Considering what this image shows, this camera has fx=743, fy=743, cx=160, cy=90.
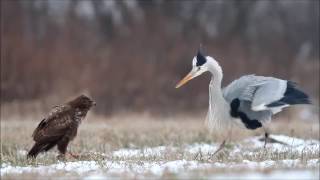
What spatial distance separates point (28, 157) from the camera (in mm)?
9016

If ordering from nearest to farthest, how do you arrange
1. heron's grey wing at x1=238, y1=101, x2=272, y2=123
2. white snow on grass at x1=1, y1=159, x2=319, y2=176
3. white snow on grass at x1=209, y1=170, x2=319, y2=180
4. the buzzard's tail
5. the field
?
white snow on grass at x1=209, y1=170, x2=319, y2=180 < the field < white snow on grass at x1=1, y1=159, x2=319, y2=176 < the buzzard's tail < heron's grey wing at x1=238, y1=101, x2=272, y2=123

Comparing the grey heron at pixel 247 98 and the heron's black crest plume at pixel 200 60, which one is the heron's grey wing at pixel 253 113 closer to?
the grey heron at pixel 247 98

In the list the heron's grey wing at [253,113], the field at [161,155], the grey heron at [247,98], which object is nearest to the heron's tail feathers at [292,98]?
the grey heron at [247,98]

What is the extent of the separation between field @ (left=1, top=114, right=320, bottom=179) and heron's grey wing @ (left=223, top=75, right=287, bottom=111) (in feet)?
2.09

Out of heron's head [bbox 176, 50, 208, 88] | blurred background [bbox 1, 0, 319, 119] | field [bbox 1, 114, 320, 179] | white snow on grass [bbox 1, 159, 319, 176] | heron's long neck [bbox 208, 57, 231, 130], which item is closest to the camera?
field [bbox 1, 114, 320, 179]

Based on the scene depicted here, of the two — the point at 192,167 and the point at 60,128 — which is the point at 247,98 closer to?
the point at 192,167

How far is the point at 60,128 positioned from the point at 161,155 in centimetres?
131

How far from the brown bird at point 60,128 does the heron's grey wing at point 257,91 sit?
1842mm

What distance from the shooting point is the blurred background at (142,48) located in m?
19.2

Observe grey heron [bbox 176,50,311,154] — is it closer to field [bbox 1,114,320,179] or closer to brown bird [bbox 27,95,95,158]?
field [bbox 1,114,320,179]

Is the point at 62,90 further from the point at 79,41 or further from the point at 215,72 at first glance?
the point at 215,72

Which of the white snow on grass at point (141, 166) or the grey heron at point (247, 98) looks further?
the grey heron at point (247, 98)

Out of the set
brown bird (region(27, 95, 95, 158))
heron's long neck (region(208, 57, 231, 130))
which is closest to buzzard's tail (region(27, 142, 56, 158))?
brown bird (region(27, 95, 95, 158))

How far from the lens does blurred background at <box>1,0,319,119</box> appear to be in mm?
19219
